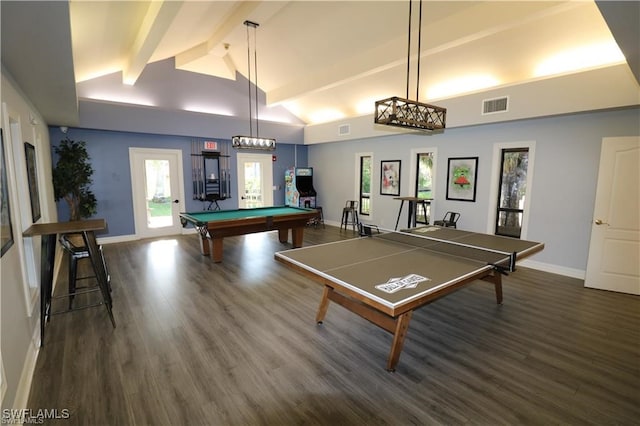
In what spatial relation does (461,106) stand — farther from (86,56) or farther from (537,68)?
(86,56)

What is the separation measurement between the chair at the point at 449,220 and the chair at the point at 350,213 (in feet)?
7.80

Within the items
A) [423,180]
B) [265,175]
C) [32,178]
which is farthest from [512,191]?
[32,178]

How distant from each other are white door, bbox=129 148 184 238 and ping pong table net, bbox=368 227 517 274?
547 centimetres

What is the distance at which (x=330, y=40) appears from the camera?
5.14m

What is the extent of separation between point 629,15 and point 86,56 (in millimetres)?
6015

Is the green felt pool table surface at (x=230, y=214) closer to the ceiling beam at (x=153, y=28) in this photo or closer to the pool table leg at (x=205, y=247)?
the pool table leg at (x=205, y=247)

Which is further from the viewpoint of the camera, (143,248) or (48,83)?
(143,248)

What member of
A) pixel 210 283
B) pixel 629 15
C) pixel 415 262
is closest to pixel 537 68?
pixel 629 15

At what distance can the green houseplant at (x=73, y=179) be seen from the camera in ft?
17.3

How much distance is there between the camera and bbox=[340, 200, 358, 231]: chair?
25.9ft

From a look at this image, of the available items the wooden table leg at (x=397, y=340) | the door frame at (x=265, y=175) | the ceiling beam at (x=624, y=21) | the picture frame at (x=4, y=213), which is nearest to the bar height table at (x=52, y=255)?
the picture frame at (x=4, y=213)

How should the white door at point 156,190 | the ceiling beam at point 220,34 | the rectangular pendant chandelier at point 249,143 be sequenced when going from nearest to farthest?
1. the ceiling beam at point 220,34
2. the rectangular pendant chandelier at point 249,143
3. the white door at point 156,190

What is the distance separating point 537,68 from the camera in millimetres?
4520

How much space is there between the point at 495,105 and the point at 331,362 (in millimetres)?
4762
